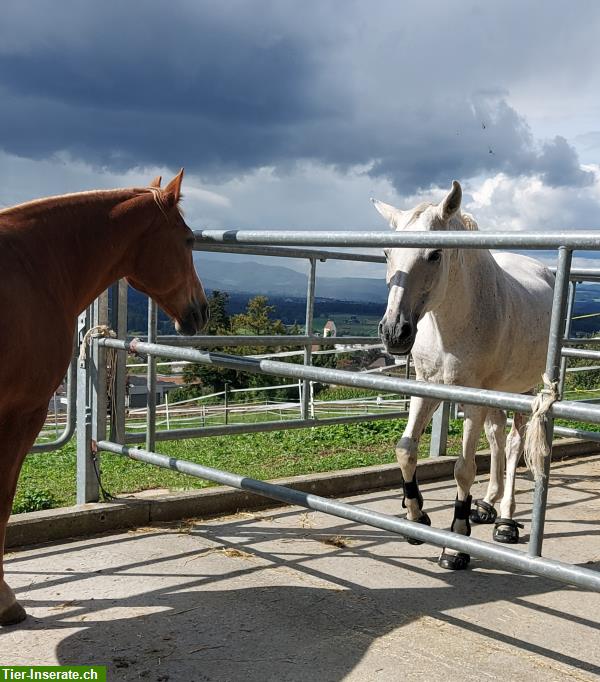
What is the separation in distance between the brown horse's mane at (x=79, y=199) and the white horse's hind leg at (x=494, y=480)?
2783 millimetres

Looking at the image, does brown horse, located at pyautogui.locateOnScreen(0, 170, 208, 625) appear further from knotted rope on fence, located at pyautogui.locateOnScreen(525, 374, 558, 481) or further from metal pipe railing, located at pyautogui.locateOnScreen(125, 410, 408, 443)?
knotted rope on fence, located at pyautogui.locateOnScreen(525, 374, 558, 481)

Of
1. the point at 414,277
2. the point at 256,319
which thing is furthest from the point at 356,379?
the point at 256,319

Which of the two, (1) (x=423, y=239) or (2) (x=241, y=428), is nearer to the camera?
(1) (x=423, y=239)

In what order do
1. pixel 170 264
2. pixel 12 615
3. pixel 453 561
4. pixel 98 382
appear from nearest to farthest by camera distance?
pixel 12 615 < pixel 170 264 < pixel 453 561 < pixel 98 382

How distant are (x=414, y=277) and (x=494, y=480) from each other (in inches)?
81.5

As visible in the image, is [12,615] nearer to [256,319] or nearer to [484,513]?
[484,513]

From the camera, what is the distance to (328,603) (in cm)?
298

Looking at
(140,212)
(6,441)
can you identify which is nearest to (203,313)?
(140,212)

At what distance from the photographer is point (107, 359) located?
404cm

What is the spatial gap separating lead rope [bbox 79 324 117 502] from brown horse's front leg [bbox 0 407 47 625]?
1.24m

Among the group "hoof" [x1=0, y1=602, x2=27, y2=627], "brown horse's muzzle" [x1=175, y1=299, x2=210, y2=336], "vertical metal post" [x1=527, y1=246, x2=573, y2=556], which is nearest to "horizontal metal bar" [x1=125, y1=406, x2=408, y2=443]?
"brown horse's muzzle" [x1=175, y1=299, x2=210, y2=336]

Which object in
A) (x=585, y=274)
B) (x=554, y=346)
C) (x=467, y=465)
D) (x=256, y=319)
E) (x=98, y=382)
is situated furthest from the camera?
(x=256, y=319)

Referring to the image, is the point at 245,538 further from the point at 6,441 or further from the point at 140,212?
the point at 140,212

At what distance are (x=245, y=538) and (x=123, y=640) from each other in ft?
4.38
